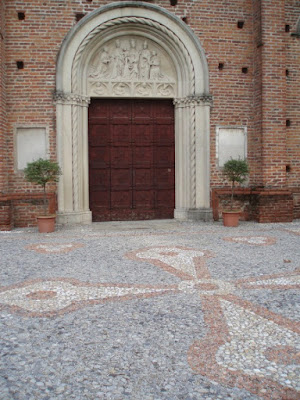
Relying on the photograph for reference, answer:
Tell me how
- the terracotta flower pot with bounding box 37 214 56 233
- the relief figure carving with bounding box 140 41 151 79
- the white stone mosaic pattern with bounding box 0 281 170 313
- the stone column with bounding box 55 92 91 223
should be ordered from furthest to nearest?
the relief figure carving with bounding box 140 41 151 79
the stone column with bounding box 55 92 91 223
the terracotta flower pot with bounding box 37 214 56 233
the white stone mosaic pattern with bounding box 0 281 170 313

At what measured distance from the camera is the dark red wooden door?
1003cm

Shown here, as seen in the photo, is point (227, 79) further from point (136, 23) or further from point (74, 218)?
point (74, 218)

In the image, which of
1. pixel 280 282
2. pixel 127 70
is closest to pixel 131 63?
pixel 127 70

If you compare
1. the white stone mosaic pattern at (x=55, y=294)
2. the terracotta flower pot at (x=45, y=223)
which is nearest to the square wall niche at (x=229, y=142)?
the terracotta flower pot at (x=45, y=223)

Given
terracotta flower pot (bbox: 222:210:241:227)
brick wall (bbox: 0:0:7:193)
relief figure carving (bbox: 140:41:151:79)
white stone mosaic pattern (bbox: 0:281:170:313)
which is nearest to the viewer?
white stone mosaic pattern (bbox: 0:281:170:313)

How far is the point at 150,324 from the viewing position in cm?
305

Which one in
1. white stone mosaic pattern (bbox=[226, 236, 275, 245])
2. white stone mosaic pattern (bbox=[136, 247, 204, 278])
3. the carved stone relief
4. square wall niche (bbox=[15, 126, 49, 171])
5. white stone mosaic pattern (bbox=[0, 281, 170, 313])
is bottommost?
white stone mosaic pattern (bbox=[0, 281, 170, 313])

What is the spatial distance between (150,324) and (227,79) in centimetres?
819

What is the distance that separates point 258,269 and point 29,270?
2789 mm

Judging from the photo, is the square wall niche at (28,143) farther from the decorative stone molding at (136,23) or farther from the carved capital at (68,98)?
the decorative stone molding at (136,23)

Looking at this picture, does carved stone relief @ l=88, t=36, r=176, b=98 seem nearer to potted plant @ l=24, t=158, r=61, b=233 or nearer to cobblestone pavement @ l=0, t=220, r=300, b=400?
potted plant @ l=24, t=158, r=61, b=233

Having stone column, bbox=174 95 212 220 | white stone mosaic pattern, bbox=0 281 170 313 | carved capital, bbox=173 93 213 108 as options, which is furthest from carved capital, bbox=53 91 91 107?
white stone mosaic pattern, bbox=0 281 170 313

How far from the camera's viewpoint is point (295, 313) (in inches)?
129

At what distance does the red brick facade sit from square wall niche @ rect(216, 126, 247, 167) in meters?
0.14
